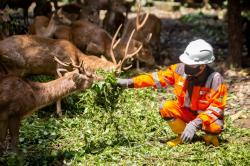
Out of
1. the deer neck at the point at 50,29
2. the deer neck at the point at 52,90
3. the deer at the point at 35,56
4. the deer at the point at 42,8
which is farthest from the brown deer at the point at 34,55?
the deer at the point at 42,8

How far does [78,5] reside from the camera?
1381 cm

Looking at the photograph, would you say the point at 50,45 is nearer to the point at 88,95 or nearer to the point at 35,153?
the point at 88,95

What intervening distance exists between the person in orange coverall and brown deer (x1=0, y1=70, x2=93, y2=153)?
3.37ft

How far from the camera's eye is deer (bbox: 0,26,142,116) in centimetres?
946

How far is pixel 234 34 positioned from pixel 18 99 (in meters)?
6.73

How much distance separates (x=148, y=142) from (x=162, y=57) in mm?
6011

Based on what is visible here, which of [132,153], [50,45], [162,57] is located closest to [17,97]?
[132,153]

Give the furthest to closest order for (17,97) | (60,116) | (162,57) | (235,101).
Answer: (162,57), (235,101), (60,116), (17,97)

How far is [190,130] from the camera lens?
702 cm

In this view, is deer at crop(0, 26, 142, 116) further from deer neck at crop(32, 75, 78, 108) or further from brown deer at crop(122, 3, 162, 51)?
brown deer at crop(122, 3, 162, 51)

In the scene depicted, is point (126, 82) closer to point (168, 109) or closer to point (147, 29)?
point (168, 109)

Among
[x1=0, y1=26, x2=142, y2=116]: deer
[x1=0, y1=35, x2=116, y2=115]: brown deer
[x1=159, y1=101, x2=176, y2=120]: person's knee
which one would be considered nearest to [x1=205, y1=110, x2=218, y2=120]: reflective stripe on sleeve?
[x1=159, y1=101, x2=176, y2=120]: person's knee

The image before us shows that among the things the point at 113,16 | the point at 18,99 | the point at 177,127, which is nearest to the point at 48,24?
the point at 113,16

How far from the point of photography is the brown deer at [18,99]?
280 inches
